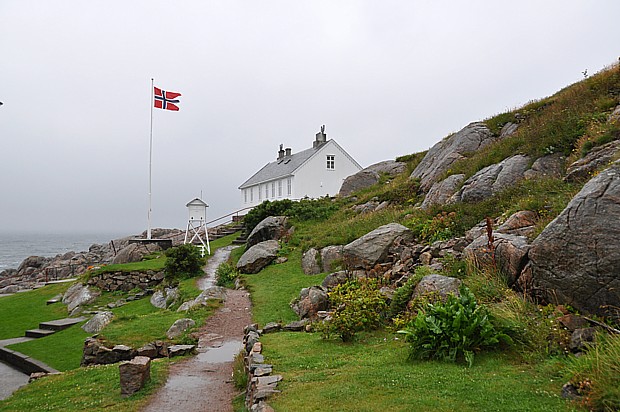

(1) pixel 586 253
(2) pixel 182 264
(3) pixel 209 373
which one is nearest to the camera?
(1) pixel 586 253

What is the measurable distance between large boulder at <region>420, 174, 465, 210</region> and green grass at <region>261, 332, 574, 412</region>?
1105 centimetres

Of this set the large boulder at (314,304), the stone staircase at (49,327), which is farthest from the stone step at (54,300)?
the large boulder at (314,304)

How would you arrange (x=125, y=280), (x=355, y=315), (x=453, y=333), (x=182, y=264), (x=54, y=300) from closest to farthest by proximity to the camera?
(x=453, y=333) < (x=355, y=315) < (x=54, y=300) < (x=182, y=264) < (x=125, y=280)

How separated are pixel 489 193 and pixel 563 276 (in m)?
8.94

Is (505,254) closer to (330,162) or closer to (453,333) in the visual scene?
(453,333)

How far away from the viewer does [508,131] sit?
22.4m

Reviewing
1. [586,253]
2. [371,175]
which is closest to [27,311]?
[586,253]

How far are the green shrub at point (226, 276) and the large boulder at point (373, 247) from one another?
7317 millimetres

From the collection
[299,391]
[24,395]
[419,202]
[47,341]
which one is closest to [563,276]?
[299,391]

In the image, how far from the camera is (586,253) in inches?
269

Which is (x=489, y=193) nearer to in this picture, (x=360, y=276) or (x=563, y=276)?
(x=360, y=276)

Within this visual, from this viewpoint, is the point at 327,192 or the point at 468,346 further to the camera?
the point at 327,192

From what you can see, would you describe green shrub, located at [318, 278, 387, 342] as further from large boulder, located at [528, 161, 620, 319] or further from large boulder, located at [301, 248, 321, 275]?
large boulder, located at [301, 248, 321, 275]

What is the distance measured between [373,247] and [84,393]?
8983 mm
